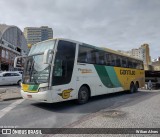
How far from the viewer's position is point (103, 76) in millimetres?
11609

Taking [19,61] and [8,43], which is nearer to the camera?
[19,61]

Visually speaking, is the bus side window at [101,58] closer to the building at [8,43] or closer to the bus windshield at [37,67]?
the bus windshield at [37,67]

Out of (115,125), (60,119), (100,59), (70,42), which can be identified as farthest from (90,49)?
(115,125)

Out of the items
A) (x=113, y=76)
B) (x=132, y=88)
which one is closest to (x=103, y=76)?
(x=113, y=76)

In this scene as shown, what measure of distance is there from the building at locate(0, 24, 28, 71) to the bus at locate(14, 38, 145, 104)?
139 ft

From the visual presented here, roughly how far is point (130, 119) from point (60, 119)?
2380 millimetres

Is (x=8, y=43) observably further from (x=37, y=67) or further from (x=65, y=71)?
(x=65, y=71)

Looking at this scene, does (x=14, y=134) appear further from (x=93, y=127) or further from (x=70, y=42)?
(x=70, y=42)

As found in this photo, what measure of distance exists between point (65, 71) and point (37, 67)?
4.10 feet

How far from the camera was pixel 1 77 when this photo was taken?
2030 centimetres

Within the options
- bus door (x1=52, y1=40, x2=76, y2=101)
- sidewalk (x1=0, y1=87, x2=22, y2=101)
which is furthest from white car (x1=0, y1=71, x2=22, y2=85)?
bus door (x1=52, y1=40, x2=76, y2=101)

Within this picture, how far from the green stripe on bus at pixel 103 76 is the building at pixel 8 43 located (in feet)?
139

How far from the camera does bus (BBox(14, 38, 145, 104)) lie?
800 centimetres

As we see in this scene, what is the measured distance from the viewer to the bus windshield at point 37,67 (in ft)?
26.4
